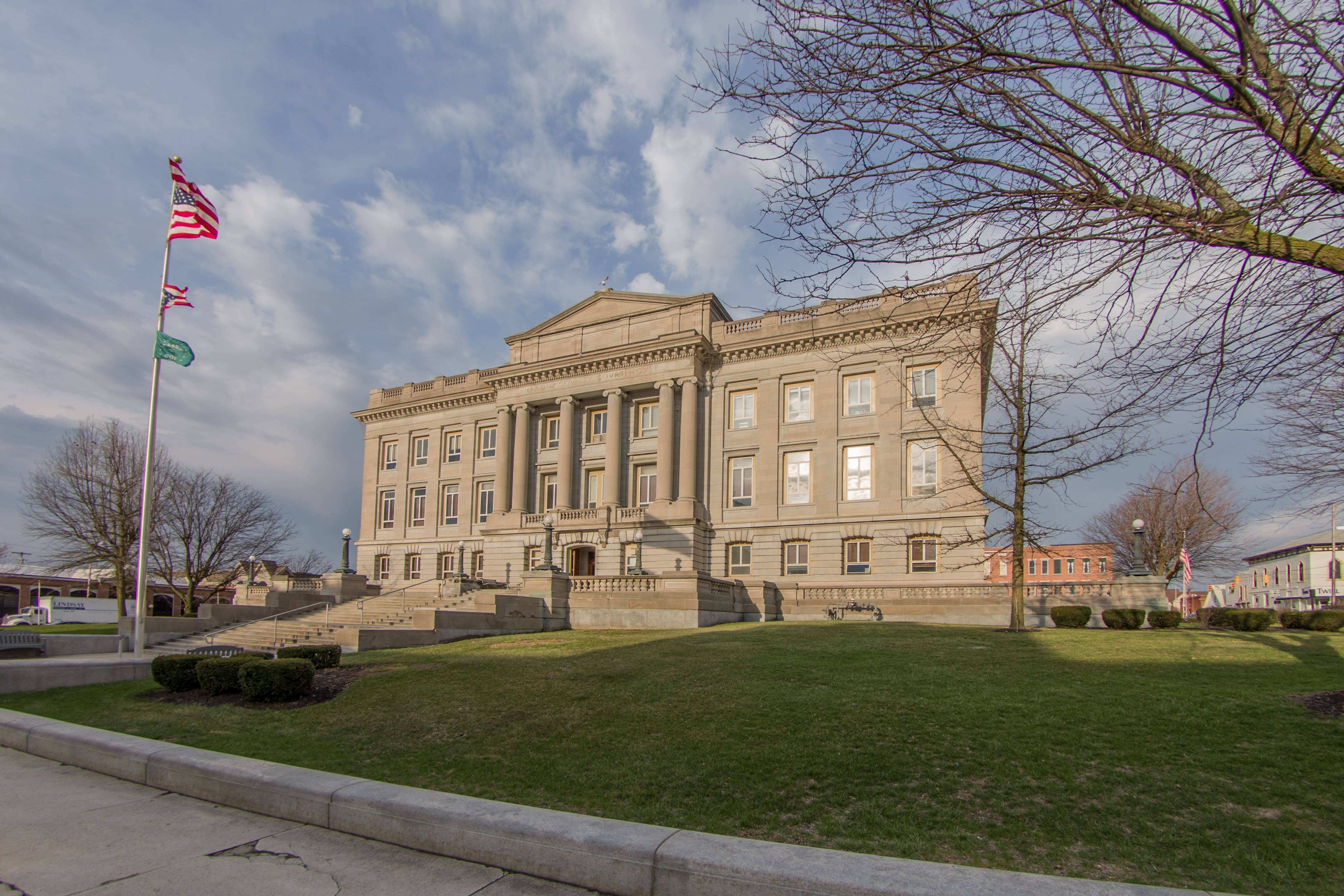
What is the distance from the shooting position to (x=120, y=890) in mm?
4625

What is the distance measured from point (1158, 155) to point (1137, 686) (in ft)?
28.1

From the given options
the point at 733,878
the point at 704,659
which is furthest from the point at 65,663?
the point at 733,878

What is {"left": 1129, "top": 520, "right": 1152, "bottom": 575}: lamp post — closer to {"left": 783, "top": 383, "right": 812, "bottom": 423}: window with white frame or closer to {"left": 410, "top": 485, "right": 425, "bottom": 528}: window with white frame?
{"left": 783, "top": 383, "right": 812, "bottom": 423}: window with white frame

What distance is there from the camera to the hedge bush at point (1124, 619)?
2267 cm

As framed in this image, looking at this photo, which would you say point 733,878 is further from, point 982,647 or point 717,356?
point 717,356

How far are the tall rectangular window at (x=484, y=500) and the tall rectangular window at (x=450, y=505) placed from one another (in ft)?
6.49

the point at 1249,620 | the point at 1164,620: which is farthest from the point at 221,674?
the point at 1249,620

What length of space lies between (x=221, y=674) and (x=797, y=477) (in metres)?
29.3

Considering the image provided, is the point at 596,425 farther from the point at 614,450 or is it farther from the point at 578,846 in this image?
the point at 578,846

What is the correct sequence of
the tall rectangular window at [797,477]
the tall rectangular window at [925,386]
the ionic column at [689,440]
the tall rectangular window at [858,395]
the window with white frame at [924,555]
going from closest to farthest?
the window with white frame at [924,555]
the tall rectangular window at [925,386]
the tall rectangular window at [858,395]
the tall rectangular window at [797,477]
the ionic column at [689,440]

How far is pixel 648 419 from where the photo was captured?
42062 mm

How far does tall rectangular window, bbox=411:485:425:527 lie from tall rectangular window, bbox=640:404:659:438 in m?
18.6

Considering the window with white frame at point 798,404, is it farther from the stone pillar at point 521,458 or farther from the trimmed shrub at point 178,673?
the trimmed shrub at point 178,673

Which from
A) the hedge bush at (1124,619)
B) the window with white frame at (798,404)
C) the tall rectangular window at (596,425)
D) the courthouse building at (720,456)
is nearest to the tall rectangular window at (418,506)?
the courthouse building at (720,456)
